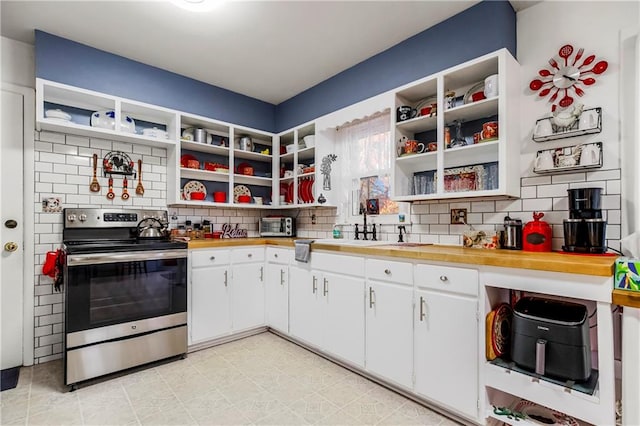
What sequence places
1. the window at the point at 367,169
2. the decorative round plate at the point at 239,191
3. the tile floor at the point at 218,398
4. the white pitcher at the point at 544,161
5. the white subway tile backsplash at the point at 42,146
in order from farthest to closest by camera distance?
the decorative round plate at the point at 239,191 → the window at the point at 367,169 → the white subway tile backsplash at the point at 42,146 → the white pitcher at the point at 544,161 → the tile floor at the point at 218,398

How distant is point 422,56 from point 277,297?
→ 8.38ft

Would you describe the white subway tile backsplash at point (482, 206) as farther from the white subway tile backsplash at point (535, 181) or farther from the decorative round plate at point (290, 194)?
the decorative round plate at point (290, 194)

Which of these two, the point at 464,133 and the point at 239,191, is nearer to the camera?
the point at 464,133

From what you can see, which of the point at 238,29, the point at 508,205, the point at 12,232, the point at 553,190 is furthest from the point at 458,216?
the point at 12,232

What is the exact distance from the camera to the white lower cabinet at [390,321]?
→ 2.12 m

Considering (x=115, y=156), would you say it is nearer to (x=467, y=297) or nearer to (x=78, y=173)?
(x=78, y=173)

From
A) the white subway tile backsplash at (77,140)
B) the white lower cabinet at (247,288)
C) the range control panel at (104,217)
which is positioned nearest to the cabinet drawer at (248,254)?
the white lower cabinet at (247,288)

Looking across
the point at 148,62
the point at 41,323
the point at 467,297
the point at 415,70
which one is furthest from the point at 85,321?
the point at 415,70

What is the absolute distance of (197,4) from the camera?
217cm

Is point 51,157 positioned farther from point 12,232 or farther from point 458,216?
point 458,216

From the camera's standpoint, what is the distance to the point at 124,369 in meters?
2.51

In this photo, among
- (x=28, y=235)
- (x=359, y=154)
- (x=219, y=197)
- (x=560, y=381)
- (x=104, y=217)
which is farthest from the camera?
(x=219, y=197)

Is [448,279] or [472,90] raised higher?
[472,90]

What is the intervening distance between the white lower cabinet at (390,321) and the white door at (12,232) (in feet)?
9.42
